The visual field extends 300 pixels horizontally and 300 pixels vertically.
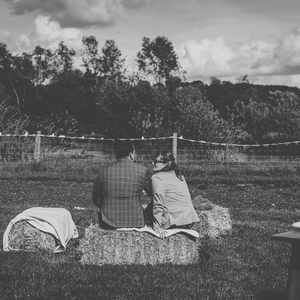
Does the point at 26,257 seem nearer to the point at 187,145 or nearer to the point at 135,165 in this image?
the point at 135,165

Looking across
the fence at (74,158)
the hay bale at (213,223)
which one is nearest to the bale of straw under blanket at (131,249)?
the hay bale at (213,223)

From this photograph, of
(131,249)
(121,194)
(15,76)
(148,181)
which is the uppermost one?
(15,76)

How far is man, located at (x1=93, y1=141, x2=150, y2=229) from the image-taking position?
825 cm

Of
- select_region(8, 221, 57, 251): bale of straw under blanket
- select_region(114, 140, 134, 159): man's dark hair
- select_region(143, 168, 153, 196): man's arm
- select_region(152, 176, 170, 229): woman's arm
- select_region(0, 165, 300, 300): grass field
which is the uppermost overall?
select_region(114, 140, 134, 159): man's dark hair

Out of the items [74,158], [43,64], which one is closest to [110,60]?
[43,64]

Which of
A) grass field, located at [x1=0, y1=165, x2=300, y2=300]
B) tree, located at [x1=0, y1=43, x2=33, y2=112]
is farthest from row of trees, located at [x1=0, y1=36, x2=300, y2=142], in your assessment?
grass field, located at [x1=0, y1=165, x2=300, y2=300]

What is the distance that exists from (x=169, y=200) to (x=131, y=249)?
1411 mm

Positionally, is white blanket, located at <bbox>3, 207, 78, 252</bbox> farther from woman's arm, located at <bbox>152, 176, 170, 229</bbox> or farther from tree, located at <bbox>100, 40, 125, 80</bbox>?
tree, located at <bbox>100, 40, 125, 80</bbox>

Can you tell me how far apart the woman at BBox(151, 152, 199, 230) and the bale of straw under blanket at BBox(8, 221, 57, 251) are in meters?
1.48

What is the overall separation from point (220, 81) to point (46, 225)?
56.2 m

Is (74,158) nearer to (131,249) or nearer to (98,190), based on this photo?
(98,190)

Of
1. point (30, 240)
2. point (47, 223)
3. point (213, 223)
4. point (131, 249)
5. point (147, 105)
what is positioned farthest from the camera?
point (147, 105)

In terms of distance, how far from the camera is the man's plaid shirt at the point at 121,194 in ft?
27.0

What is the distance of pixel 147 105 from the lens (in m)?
42.6
